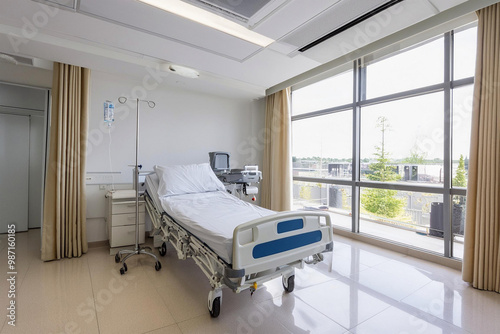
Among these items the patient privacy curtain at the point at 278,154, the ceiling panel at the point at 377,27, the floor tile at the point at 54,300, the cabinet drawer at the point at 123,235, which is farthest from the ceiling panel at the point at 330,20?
the floor tile at the point at 54,300

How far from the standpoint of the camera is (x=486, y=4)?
84.4 inches

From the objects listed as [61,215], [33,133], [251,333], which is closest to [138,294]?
Answer: [251,333]

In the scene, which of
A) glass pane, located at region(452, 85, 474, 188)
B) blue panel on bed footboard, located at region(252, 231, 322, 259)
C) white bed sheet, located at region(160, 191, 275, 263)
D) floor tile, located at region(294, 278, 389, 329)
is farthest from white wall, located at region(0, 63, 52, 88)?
glass pane, located at region(452, 85, 474, 188)

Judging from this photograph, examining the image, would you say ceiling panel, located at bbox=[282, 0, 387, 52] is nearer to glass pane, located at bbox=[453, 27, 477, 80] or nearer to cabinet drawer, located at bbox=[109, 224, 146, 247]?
glass pane, located at bbox=[453, 27, 477, 80]

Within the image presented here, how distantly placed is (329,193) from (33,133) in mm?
5061

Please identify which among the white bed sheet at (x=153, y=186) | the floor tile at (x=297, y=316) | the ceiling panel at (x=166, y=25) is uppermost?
the ceiling panel at (x=166, y=25)

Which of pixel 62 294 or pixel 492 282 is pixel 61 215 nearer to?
pixel 62 294

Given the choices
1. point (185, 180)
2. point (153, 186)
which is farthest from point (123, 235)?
point (185, 180)

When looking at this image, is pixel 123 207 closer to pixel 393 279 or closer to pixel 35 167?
pixel 35 167

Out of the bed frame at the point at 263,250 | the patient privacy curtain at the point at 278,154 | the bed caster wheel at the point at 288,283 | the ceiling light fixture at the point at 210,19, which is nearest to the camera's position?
the bed frame at the point at 263,250

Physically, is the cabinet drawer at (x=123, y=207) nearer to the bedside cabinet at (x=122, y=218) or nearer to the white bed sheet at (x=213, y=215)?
the bedside cabinet at (x=122, y=218)

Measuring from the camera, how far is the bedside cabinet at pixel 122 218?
3.02 m

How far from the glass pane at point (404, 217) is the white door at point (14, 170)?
5362 mm

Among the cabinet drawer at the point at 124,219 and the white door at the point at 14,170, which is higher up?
the white door at the point at 14,170
